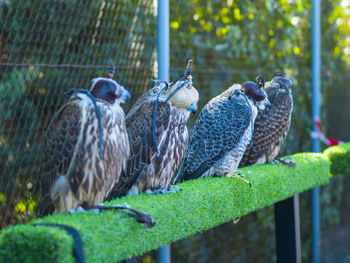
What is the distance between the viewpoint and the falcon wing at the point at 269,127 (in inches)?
118

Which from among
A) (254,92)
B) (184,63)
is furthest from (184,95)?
(184,63)

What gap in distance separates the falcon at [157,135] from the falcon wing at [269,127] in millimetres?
901

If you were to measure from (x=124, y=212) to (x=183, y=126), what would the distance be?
705 mm

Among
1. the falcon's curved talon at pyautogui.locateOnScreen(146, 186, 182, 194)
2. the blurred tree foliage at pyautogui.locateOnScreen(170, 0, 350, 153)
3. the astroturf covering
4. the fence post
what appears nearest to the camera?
the astroturf covering

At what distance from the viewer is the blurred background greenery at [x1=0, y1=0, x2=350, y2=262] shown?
2.65 metres

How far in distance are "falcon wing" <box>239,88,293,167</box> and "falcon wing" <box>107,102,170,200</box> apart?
1.00 meters

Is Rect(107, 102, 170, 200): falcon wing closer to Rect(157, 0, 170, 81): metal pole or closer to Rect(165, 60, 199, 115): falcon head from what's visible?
Rect(165, 60, 199, 115): falcon head

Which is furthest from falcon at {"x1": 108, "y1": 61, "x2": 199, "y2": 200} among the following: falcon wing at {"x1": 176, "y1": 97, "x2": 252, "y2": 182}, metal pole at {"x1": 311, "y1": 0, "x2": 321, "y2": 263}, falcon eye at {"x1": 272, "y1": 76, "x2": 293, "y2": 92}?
metal pole at {"x1": 311, "y1": 0, "x2": 321, "y2": 263}

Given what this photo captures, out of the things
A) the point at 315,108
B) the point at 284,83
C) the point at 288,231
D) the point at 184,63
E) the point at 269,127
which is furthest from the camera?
the point at 315,108

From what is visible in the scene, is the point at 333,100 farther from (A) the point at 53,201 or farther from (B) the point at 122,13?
(A) the point at 53,201

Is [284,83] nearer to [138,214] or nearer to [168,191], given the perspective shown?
[168,191]

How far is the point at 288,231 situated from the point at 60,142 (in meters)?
1.67

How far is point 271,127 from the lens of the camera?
3.03 metres

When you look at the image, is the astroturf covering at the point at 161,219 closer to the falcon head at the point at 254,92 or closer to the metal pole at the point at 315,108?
the falcon head at the point at 254,92
